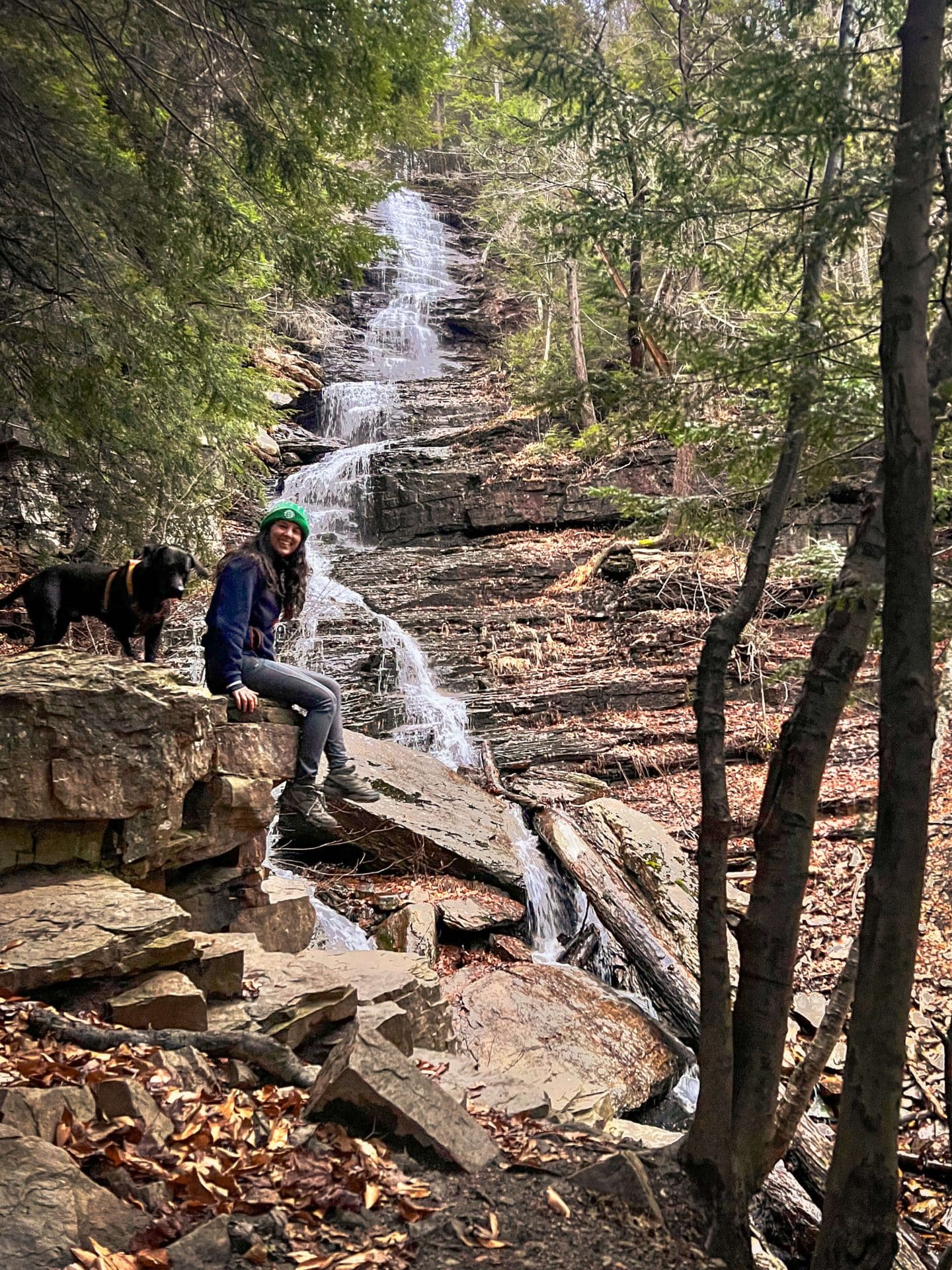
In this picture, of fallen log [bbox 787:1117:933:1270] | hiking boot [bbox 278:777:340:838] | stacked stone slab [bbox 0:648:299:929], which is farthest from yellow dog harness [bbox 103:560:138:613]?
fallen log [bbox 787:1117:933:1270]

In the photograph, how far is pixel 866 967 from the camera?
2.98 metres

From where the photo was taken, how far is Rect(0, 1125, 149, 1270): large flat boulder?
2129mm

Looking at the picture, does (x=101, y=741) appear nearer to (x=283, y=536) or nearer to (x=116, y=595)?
(x=283, y=536)

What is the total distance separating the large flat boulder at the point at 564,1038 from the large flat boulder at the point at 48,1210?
9.32 ft

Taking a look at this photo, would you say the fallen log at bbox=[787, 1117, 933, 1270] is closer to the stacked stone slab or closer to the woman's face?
the stacked stone slab

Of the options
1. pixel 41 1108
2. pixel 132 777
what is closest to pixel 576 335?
pixel 132 777

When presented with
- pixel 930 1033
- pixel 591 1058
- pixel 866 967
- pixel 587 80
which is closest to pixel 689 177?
pixel 587 80

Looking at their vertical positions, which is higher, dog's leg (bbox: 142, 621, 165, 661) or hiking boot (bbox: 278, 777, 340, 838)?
dog's leg (bbox: 142, 621, 165, 661)

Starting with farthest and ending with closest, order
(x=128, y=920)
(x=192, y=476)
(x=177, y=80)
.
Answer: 1. (x=192, y=476)
2. (x=177, y=80)
3. (x=128, y=920)

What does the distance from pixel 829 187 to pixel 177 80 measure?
4215mm

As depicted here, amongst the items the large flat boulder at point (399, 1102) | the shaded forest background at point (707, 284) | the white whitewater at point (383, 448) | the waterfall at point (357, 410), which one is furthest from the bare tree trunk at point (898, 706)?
the waterfall at point (357, 410)

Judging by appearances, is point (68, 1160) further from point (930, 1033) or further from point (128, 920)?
point (930, 1033)

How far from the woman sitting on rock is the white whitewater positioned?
132 inches

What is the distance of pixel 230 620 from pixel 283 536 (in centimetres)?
63
